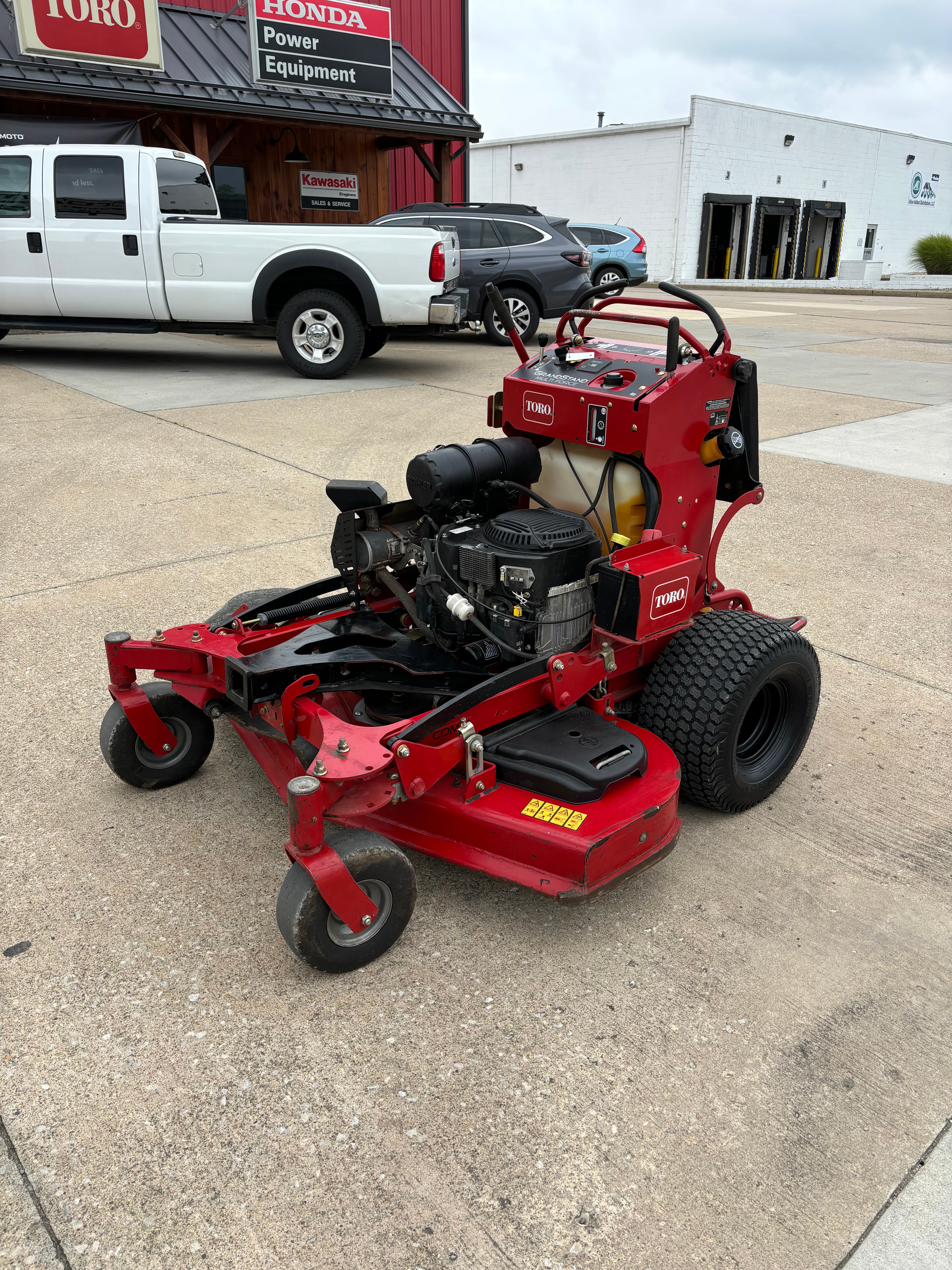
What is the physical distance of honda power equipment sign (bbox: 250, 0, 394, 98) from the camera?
13.5 m

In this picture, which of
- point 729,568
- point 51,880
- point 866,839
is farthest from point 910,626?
point 51,880

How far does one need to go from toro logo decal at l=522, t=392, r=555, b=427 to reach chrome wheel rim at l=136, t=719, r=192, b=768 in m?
1.52

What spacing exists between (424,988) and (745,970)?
2.68ft

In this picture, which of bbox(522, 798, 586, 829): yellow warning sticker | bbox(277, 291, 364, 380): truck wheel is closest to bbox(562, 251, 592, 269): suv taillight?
→ bbox(277, 291, 364, 380): truck wheel

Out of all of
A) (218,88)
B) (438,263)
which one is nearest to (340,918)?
(438,263)

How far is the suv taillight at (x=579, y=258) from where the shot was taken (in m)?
12.3

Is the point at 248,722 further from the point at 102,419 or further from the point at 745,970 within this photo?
the point at 102,419

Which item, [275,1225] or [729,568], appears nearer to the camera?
[275,1225]

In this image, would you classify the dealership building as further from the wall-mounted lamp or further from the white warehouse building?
the white warehouse building

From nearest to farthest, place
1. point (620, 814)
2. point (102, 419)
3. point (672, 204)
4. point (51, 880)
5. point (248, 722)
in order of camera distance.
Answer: point (620, 814), point (51, 880), point (248, 722), point (102, 419), point (672, 204)

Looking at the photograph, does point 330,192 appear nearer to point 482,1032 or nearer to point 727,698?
point 727,698

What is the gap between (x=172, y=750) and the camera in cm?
324

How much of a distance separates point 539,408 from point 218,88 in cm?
1236

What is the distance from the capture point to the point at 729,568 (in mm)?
5340
